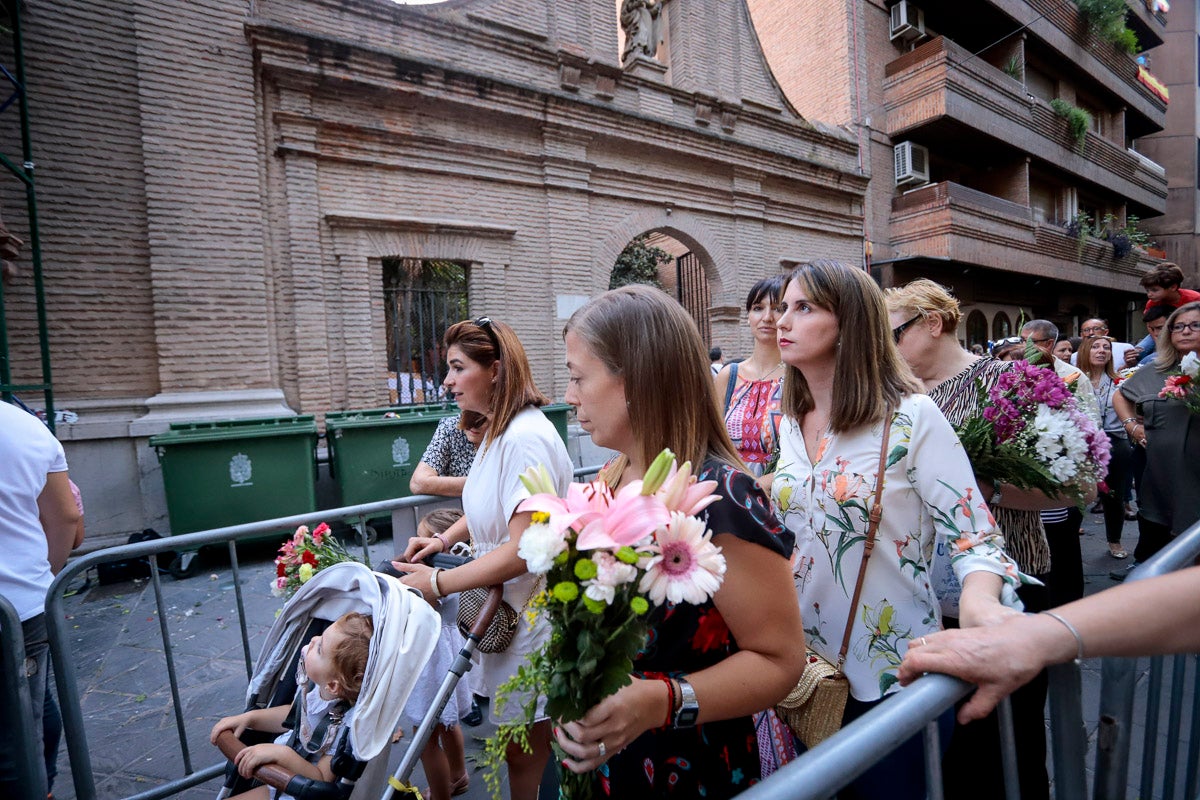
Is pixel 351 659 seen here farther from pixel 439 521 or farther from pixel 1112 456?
pixel 1112 456

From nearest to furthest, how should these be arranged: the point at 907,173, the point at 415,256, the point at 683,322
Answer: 1. the point at 683,322
2. the point at 415,256
3. the point at 907,173

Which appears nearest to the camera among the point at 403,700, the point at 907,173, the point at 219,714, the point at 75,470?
the point at 403,700

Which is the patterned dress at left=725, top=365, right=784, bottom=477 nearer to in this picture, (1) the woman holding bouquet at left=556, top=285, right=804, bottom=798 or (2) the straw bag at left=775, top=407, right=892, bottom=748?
(2) the straw bag at left=775, top=407, right=892, bottom=748

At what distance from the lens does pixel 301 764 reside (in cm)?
197

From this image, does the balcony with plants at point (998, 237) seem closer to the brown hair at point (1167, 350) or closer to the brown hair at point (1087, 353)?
the brown hair at point (1087, 353)

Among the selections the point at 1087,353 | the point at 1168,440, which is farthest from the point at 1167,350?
the point at 1087,353

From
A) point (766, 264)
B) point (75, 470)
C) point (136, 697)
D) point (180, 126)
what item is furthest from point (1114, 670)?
point (766, 264)

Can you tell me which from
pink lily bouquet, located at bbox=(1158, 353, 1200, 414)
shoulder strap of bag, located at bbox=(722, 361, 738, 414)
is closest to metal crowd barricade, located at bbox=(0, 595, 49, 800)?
shoulder strap of bag, located at bbox=(722, 361, 738, 414)

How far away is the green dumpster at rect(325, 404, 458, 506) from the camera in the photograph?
22.7 ft

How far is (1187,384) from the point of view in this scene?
141 inches

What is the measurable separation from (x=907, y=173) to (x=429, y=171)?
1253cm

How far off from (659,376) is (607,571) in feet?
2.00

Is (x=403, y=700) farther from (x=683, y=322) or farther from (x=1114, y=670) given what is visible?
(x=1114, y=670)

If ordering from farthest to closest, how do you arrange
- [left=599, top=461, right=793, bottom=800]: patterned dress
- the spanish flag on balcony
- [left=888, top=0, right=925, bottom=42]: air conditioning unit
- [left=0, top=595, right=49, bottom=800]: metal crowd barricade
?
the spanish flag on balcony < [left=888, top=0, right=925, bottom=42]: air conditioning unit < [left=0, top=595, right=49, bottom=800]: metal crowd barricade < [left=599, top=461, right=793, bottom=800]: patterned dress
